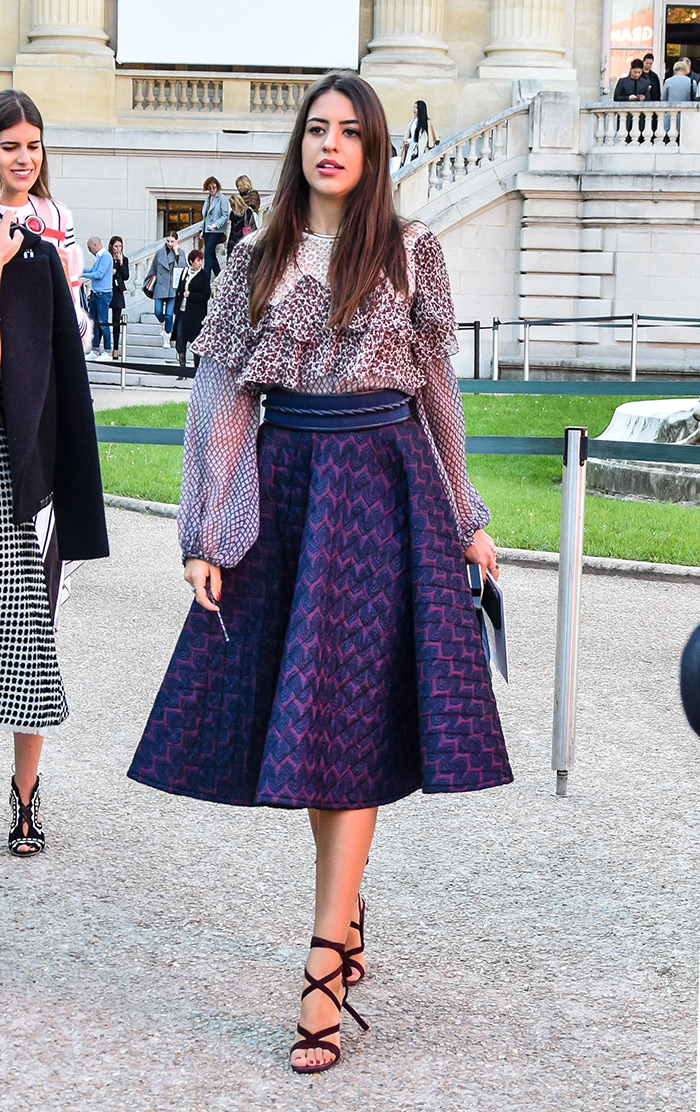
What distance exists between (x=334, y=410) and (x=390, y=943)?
134 centimetres

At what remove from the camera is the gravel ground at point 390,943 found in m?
3.20

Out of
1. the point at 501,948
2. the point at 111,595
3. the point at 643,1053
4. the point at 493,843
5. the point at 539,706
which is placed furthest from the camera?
the point at 111,595

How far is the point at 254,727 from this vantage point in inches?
133

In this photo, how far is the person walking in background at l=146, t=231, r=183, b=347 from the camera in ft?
78.5

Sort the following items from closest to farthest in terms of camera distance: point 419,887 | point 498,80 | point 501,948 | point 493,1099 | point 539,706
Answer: point 493,1099 < point 501,948 < point 419,887 < point 539,706 < point 498,80

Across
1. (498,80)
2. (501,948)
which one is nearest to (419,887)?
(501,948)

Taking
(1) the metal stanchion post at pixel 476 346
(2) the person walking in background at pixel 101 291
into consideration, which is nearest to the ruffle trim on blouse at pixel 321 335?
(1) the metal stanchion post at pixel 476 346

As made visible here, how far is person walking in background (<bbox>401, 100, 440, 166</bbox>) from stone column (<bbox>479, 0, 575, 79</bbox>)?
3.82 metres

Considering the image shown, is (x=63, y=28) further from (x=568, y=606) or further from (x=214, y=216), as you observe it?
(x=568, y=606)

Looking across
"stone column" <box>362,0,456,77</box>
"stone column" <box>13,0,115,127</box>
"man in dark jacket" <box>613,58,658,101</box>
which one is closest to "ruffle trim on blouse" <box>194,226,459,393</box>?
"man in dark jacket" <box>613,58,658,101</box>

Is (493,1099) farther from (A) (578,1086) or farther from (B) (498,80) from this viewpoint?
(B) (498,80)

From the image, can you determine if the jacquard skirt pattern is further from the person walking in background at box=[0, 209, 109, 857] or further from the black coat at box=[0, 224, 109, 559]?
the black coat at box=[0, 224, 109, 559]

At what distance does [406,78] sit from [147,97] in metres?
4.98

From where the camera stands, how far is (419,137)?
88.0 ft
